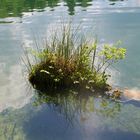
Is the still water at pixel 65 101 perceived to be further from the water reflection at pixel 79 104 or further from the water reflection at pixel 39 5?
the water reflection at pixel 39 5

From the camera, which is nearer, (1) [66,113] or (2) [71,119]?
(2) [71,119]

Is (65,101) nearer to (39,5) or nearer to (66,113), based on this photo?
(66,113)

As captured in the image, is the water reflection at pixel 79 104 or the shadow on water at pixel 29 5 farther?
the shadow on water at pixel 29 5

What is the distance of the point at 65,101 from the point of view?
6.66 metres

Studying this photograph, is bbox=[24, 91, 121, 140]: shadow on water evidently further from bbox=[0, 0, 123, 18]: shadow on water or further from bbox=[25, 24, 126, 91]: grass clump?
bbox=[0, 0, 123, 18]: shadow on water

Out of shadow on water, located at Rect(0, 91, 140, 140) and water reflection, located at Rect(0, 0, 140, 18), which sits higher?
shadow on water, located at Rect(0, 91, 140, 140)

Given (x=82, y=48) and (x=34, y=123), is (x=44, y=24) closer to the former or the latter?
(x=82, y=48)

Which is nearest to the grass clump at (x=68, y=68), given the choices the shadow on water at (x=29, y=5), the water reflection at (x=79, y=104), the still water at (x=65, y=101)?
the water reflection at (x=79, y=104)

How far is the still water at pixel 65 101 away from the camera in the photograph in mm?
5672

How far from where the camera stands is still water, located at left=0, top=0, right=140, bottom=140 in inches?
223

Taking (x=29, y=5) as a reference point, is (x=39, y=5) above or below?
above

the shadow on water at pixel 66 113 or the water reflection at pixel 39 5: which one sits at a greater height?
the shadow on water at pixel 66 113

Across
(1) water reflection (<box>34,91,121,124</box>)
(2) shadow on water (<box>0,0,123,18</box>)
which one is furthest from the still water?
(2) shadow on water (<box>0,0,123,18</box>)

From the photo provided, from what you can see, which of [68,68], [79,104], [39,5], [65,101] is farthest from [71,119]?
[39,5]
